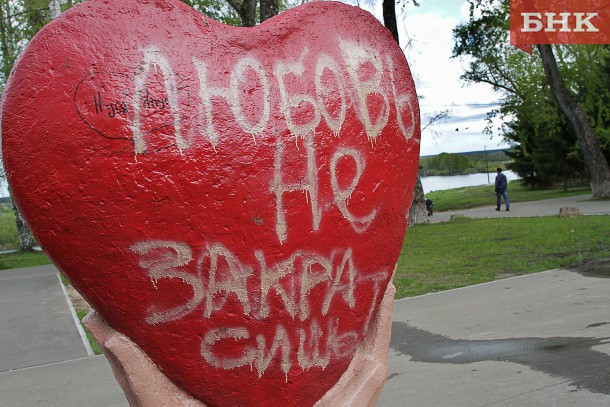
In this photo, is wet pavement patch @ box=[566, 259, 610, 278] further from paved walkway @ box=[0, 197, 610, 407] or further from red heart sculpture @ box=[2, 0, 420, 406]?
red heart sculpture @ box=[2, 0, 420, 406]

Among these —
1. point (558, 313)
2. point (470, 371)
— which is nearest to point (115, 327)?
point (470, 371)

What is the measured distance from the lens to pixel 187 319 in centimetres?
234

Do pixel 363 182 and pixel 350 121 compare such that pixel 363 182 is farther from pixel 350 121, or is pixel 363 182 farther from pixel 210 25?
pixel 210 25

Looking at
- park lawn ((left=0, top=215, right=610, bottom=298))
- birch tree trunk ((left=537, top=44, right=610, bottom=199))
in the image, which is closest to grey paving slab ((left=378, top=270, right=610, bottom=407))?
park lawn ((left=0, top=215, right=610, bottom=298))

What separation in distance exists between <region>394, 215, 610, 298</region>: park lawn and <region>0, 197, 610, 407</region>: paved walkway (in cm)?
63

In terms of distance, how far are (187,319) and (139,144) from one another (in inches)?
25.5

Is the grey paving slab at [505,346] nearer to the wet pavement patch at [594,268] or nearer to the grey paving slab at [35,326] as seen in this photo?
the wet pavement patch at [594,268]

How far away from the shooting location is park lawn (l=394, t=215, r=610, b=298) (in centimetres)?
872

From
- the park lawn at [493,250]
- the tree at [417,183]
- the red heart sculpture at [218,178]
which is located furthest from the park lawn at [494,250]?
the red heart sculpture at [218,178]

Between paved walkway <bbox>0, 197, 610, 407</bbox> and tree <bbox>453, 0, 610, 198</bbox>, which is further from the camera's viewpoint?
tree <bbox>453, 0, 610, 198</bbox>

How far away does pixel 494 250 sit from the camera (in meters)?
10.7

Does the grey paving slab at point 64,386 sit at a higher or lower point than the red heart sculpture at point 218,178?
lower

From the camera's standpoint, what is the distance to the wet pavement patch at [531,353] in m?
4.57

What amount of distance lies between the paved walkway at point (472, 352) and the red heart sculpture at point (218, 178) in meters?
2.12
